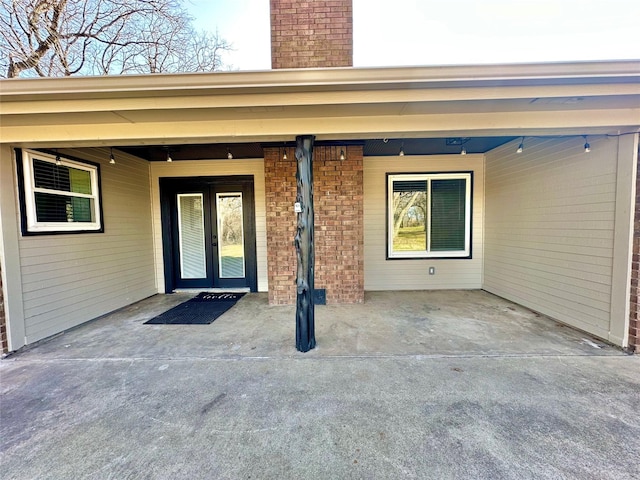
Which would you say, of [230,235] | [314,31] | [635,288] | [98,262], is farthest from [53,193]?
[635,288]

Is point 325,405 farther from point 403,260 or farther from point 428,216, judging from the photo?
point 428,216

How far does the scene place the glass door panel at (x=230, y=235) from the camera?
5.77 metres

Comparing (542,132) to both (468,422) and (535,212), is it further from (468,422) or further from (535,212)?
(468,422)

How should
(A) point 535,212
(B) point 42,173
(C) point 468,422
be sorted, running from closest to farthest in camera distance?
(C) point 468,422, (B) point 42,173, (A) point 535,212

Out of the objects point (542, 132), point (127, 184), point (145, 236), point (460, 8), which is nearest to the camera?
point (542, 132)

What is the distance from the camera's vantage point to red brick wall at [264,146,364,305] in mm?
4672

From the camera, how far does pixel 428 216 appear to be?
5.70 meters

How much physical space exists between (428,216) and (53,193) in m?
6.15

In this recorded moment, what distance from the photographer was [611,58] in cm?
218

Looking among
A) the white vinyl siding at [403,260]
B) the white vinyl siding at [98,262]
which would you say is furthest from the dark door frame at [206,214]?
the white vinyl siding at [403,260]

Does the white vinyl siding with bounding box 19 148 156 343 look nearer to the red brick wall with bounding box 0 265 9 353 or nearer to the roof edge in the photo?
the red brick wall with bounding box 0 265 9 353

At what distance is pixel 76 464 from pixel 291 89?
9.94ft

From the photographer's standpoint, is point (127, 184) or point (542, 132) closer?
point (542, 132)

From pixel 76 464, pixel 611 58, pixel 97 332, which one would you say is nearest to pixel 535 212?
pixel 611 58
